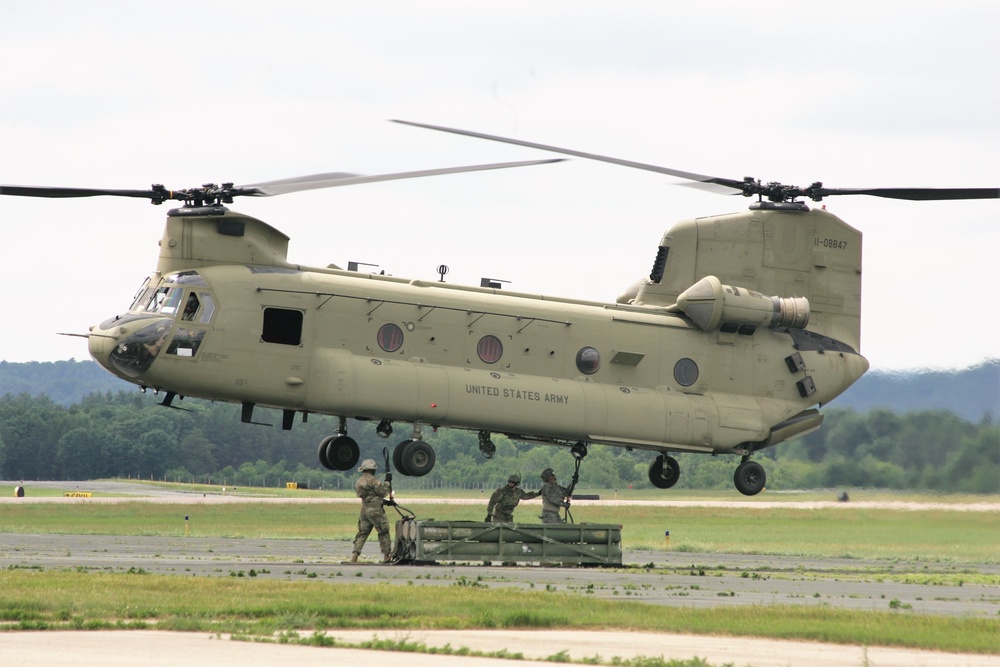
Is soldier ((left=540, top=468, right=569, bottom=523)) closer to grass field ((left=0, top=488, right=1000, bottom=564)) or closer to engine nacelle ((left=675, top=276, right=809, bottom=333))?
engine nacelle ((left=675, top=276, right=809, bottom=333))

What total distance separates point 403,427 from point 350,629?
208ft

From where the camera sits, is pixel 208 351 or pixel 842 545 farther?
pixel 842 545

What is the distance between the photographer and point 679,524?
51.7m

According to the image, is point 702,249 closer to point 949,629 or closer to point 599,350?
point 599,350

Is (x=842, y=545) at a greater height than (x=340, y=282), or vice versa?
(x=340, y=282)

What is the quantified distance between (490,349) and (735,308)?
20.1 ft

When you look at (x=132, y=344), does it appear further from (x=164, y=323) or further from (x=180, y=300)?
(x=180, y=300)

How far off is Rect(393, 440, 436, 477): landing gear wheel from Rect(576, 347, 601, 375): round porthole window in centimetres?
390

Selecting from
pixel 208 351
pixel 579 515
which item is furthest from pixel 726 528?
pixel 208 351

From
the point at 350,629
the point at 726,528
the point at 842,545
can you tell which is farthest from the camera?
the point at 726,528

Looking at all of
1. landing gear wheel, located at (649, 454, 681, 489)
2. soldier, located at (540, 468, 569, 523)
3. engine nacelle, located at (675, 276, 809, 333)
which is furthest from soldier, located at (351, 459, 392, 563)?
engine nacelle, located at (675, 276, 809, 333)

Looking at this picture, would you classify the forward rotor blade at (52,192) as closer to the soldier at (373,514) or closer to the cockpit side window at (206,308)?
the cockpit side window at (206,308)

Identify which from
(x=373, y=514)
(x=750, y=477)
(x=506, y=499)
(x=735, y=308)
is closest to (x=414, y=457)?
(x=373, y=514)

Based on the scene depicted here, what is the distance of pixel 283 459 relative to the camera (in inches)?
4286
